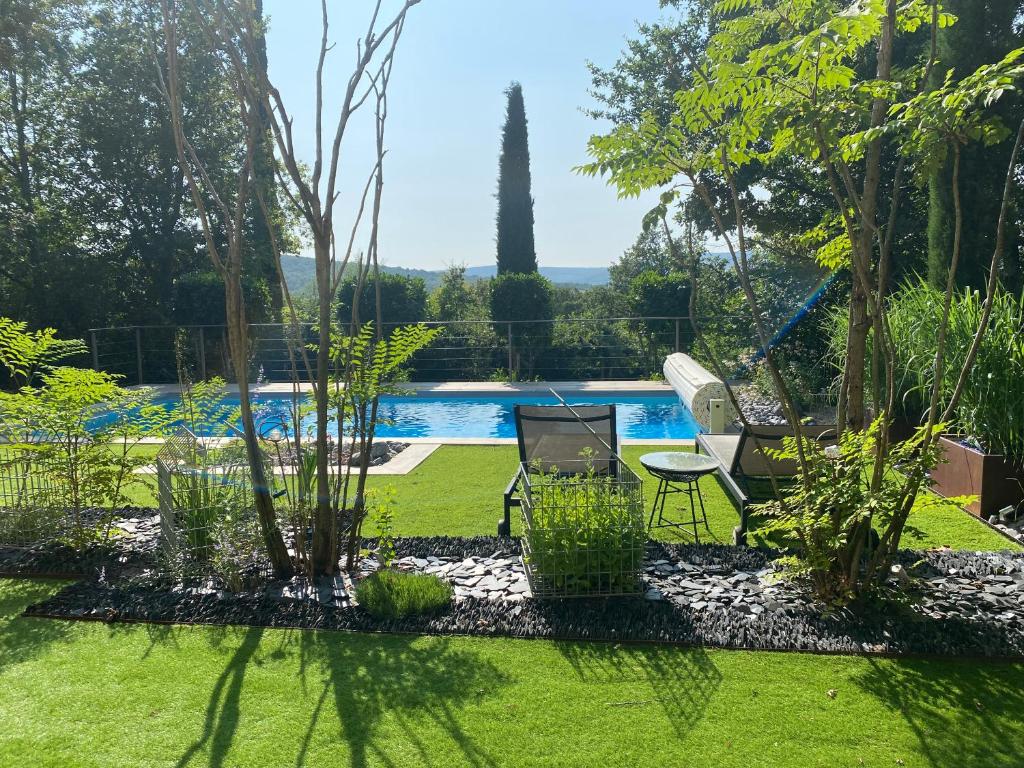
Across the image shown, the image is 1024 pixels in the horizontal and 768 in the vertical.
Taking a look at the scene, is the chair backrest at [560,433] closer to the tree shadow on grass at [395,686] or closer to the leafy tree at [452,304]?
the tree shadow on grass at [395,686]

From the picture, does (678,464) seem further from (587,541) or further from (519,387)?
(519,387)

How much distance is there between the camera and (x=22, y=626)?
11.1 feet

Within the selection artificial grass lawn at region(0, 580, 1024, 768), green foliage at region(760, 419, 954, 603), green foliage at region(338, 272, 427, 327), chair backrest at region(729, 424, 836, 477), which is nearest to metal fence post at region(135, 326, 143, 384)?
green foliage at region(338, 272, 427, 327)

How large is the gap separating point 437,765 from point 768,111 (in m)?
2.85

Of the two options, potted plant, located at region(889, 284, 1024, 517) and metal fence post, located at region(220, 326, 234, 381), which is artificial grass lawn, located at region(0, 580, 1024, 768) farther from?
metal fence post, located at region(220, 326, 234, 381)

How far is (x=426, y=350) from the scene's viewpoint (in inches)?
615

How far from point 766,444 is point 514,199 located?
16145mm

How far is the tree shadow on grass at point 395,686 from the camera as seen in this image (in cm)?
242

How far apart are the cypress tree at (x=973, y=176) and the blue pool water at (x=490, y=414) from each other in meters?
3.92

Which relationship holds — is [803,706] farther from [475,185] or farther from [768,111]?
[475,185]

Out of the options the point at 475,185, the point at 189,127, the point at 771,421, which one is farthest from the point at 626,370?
the point at 189,127

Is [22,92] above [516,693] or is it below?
above

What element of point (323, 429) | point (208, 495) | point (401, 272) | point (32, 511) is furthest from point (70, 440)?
point (401, 272)

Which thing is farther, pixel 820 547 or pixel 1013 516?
pixel 1013 516
